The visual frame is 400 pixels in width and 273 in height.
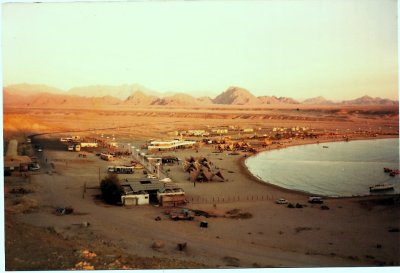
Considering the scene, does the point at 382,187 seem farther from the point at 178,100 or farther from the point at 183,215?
the point at 178,100

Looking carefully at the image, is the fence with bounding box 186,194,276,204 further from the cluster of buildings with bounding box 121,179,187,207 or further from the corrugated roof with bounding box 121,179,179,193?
the corrugated roof with bounding box 121,179,179,193

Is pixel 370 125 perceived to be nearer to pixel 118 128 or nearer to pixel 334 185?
pixel 334 185

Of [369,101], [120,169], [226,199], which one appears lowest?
[226,199]

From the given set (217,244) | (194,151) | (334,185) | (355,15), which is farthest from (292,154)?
(217,244)

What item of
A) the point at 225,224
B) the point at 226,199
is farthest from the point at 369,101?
the point at 225,224

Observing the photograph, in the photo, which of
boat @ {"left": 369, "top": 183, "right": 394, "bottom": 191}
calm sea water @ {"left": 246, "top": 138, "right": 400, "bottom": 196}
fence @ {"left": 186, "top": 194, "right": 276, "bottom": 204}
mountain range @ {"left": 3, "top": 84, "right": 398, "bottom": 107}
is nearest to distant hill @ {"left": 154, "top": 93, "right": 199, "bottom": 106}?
mountain range @ {"left": 3, "top": 84, "right": 398, "bottom": 107}

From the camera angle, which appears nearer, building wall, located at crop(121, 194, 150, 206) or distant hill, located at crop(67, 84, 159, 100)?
building wall, located at crop(121, 194, 150, 206)
